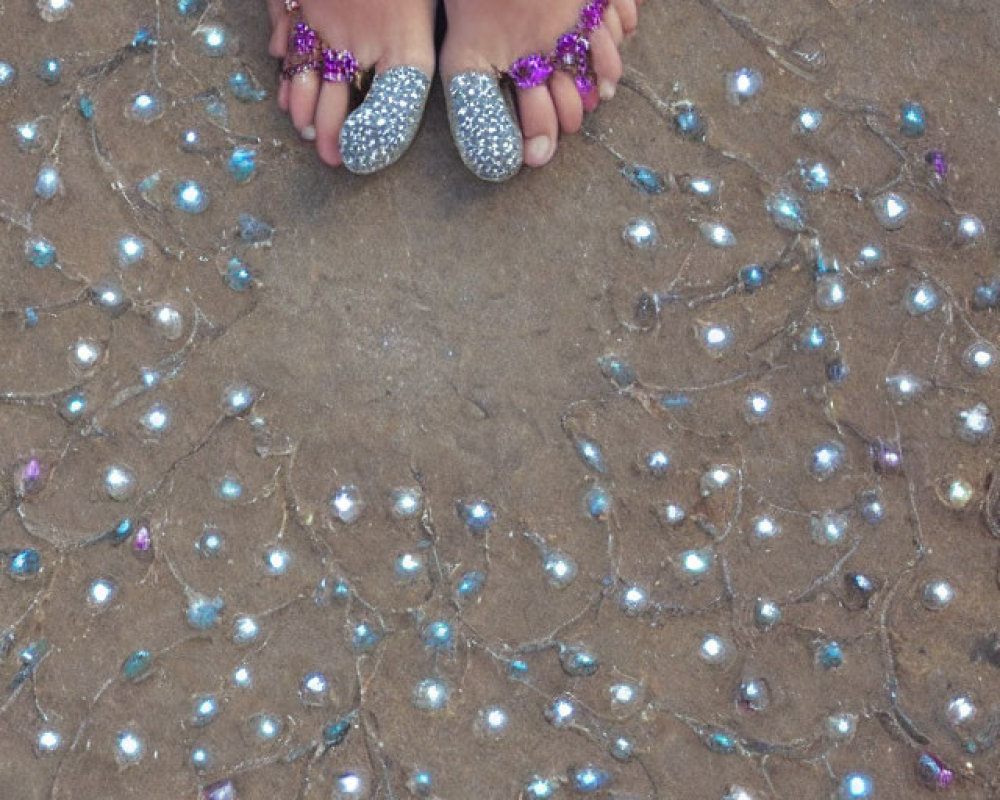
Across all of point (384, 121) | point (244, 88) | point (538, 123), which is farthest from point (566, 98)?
point (244, 88)

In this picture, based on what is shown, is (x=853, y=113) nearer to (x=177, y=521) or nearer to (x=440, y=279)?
(x=440, y=279)

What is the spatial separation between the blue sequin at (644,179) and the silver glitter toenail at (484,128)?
10 cm

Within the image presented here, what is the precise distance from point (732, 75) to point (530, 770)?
611 millimetres

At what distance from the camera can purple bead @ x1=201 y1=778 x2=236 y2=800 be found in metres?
0.88

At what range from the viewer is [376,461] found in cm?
89

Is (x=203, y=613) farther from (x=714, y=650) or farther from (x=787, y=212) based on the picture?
(x=787, y=212)

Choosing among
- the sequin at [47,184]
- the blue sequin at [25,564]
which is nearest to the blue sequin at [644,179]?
the sequin at [47,184]

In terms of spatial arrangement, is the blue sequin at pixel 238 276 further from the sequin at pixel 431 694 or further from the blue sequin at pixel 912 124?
the blue sequin at pixel 912 124

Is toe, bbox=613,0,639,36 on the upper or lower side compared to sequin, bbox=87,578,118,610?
upper

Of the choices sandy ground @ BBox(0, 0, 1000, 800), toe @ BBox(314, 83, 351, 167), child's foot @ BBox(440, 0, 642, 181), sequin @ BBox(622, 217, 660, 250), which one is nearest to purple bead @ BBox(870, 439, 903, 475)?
sandy ground @ BBox(0, 0, 1000, 800)

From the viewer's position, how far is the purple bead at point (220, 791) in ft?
2.88

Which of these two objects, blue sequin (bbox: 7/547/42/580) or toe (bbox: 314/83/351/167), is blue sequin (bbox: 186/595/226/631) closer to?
blue sequin (bbox: 7/547/42/580)

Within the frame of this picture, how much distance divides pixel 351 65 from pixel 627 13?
0.24m

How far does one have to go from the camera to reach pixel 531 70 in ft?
2.89
